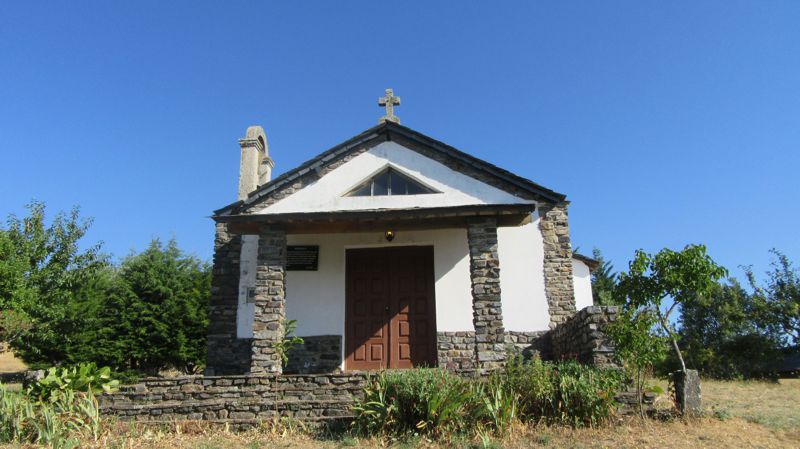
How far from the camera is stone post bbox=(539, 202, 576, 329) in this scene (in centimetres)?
1154

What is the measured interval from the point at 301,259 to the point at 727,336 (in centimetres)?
1586

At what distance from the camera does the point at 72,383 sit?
7727mm

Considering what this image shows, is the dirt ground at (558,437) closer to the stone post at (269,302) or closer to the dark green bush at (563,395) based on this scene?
the dark green bush at (563,395)

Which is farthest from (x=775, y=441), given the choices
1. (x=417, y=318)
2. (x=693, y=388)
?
(x=417, y=318)

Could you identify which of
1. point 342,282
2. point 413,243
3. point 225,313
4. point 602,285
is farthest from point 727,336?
point 225,313

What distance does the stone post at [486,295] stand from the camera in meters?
9.16

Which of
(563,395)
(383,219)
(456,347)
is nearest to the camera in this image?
(563,395)

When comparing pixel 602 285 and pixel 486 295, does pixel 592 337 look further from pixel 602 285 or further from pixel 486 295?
pixel 602 285

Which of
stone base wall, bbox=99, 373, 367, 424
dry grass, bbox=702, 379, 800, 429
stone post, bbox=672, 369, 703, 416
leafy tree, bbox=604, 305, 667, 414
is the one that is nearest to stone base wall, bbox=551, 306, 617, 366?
leafy tree, bbox=604, 305, 667, 414

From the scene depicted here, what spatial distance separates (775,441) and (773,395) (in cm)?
534

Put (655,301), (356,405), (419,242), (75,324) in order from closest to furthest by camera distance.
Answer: (356,405) < (655,301) < (419,242) < (75,324)

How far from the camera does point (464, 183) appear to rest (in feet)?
38.4

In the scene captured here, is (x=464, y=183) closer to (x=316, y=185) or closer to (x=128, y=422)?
(x=316, y=185)

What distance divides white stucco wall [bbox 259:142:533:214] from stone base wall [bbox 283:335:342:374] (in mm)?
2850
